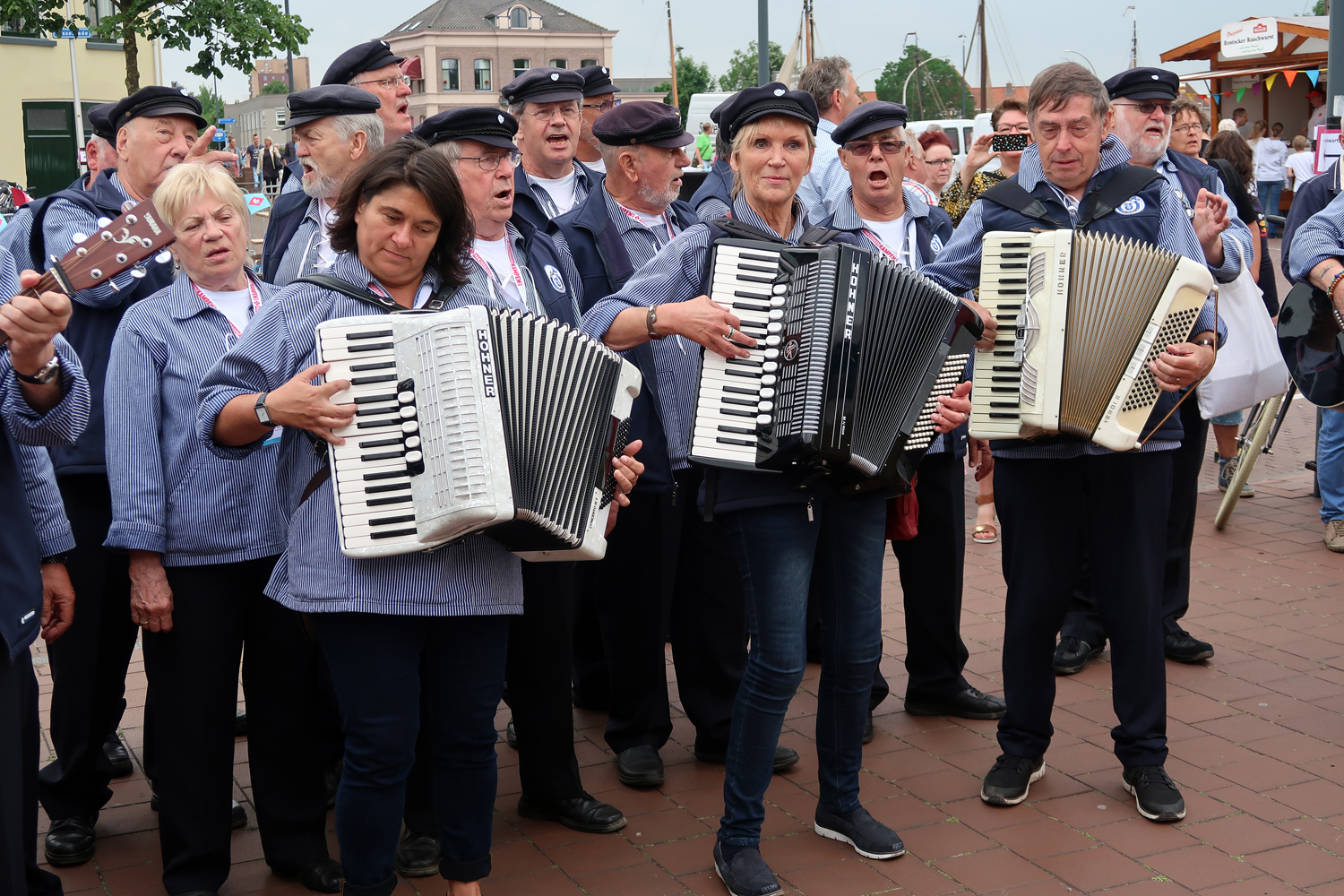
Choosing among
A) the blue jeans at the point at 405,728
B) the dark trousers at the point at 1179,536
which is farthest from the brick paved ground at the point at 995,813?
the blue jeans at the point at 405,728

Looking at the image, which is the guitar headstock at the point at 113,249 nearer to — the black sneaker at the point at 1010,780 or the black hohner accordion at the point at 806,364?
the black hohner accordion at the point at 806,364

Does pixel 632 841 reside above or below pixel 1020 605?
below

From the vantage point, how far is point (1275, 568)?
6.97m

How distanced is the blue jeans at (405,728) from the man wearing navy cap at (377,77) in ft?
9.04

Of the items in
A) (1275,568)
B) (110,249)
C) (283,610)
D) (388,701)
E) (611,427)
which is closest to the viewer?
(110,249)

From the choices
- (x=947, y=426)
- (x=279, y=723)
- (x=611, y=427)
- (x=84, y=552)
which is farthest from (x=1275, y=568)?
(x=84, y=552)

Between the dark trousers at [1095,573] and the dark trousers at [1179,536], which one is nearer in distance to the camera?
the dark trousers at [1095,573]

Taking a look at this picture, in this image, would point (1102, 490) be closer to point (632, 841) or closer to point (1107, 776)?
point (1107, 776)

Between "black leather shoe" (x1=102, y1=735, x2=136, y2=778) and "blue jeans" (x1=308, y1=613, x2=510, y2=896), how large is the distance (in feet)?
6.05

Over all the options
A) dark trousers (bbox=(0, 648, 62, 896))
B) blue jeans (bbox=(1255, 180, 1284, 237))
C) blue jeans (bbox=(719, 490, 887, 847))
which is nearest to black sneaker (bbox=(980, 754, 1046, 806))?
blue jeans (bbox=(719, 490, 887, 847))

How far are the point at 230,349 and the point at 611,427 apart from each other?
994 millimetres

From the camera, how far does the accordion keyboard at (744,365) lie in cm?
348

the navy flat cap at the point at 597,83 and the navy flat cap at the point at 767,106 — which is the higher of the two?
the navy flat cap at the point at 597,83

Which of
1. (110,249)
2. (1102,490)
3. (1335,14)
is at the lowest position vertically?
(1102,490)
